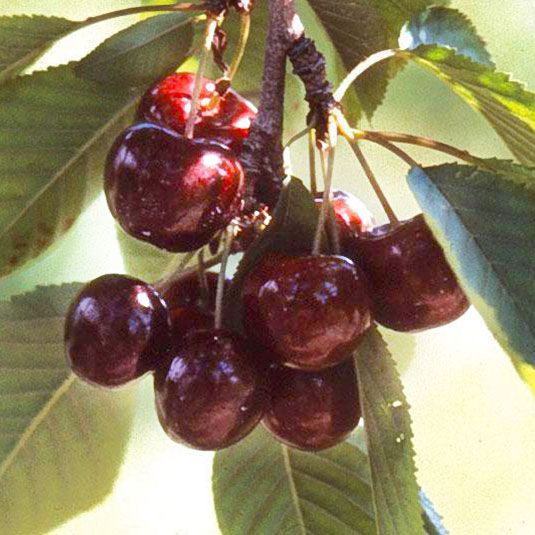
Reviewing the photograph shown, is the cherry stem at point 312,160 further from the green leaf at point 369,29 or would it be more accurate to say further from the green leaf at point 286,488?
the green leaf at point 286,488

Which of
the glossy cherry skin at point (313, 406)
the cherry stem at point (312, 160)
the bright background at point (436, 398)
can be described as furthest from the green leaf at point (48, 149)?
the bright background at point (436, 398)

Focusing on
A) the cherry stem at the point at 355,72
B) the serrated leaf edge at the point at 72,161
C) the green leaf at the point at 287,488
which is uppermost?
the cherry stem at the point at 355,72

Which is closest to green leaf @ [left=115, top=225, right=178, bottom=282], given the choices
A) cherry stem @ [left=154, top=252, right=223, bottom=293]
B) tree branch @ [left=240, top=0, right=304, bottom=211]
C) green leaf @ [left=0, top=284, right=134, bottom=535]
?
green leaf @ [left=0, top=284, right=134, bottom=535]

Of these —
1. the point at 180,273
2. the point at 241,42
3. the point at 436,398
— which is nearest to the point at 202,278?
the point at 180,273

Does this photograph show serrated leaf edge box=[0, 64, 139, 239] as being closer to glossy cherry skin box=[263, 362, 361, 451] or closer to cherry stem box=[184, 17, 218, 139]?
cherry stem box=[184, 17, 218, 139]

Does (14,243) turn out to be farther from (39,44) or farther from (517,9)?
(517,9)

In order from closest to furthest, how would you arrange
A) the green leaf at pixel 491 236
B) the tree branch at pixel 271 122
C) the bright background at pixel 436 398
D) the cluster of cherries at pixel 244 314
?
the green leaf at pixel 491 236 → the cluster of cherries at pixel 244 314 → the tree branch at pixel 271 122 → the bright background at pixel 436 398
